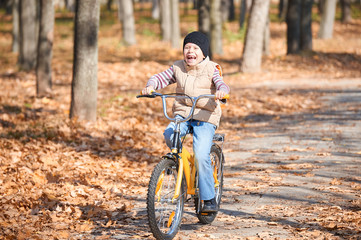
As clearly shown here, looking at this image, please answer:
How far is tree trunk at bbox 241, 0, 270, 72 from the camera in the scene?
61.4 ft

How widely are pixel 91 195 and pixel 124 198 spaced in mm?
496

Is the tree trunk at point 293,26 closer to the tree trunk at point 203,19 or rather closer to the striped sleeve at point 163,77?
the tree trunk at point 203,19

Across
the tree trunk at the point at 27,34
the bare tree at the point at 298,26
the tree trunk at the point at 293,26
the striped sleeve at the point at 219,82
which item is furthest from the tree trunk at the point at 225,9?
the striped sleeve at the point at 219,82

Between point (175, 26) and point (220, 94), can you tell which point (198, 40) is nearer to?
point (220, 94)

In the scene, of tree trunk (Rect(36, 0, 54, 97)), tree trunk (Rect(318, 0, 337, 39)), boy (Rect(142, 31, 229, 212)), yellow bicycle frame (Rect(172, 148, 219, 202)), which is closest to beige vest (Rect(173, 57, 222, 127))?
boy (Rect(142, 31, 229, 212))

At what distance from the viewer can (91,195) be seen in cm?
703

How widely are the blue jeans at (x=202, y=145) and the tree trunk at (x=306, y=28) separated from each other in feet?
64.5

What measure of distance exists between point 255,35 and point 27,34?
370 inches

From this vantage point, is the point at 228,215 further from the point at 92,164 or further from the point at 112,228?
the point at 92,164

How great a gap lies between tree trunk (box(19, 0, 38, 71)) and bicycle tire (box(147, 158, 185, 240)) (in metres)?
16.6

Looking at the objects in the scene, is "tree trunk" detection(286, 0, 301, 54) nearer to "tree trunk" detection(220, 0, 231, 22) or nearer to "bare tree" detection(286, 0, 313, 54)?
"bare tree" detection(286, 0, 313, 54)

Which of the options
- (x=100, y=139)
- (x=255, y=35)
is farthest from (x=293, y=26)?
(x=100, y=139)

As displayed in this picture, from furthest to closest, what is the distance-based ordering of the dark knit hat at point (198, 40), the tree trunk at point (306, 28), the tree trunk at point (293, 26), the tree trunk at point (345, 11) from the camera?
1. the tree trunk at point (345, 11)
2. the tree trunk at point (306, 28)
3. the tree trunk at point (293, 26)
4. the dark knit hat at point (198, 40)

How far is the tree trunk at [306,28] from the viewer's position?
23.7 m
